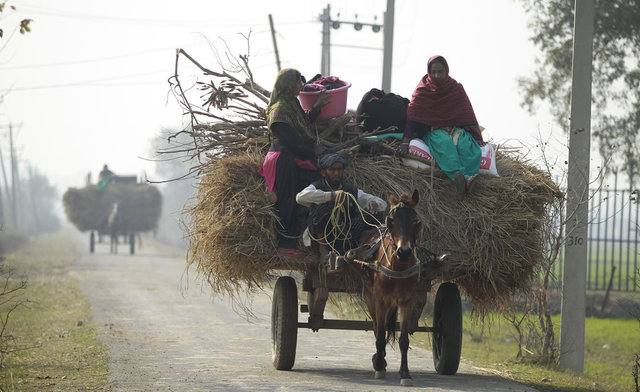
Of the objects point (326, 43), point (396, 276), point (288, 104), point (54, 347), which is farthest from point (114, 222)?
point (396, 276)

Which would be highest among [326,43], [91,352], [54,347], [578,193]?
[326,43]

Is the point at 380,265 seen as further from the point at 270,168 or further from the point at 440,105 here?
the point at 440,105

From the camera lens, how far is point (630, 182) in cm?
2080

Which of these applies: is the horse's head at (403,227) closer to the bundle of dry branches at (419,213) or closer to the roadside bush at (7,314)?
the bundle of dry branches at (419,213)

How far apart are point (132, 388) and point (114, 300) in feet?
37.2

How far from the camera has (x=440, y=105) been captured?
9.40 m

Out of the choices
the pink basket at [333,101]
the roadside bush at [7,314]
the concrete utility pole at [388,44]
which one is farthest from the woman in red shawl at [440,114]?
the concrete utility pole at [388,44]

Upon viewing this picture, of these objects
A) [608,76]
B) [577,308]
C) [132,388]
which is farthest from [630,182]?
[132,388]

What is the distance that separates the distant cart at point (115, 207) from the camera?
128 ft

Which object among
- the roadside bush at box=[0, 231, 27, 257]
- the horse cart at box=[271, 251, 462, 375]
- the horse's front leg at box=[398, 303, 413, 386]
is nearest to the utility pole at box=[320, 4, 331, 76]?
the horse cart at box=[271, 251, 462, 375]

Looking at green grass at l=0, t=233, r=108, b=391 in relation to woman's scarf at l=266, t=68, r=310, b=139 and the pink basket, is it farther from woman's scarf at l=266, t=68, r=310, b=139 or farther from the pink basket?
the pink basket

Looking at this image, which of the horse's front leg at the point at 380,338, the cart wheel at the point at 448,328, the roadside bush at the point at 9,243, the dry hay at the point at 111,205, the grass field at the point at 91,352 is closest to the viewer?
the horse's front leg at the point at 380,338

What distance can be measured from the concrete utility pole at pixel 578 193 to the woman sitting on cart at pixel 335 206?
3963mm

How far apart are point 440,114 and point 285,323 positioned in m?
2.79
